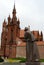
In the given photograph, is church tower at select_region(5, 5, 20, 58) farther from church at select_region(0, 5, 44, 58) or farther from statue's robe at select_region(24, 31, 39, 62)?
statue's robe at select_region(24, 31, 39, 62)

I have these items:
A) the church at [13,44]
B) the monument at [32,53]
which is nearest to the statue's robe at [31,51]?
the monument at [32,53]

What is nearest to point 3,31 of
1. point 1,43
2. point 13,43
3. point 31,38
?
point 1,43

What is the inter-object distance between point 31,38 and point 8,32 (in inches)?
3309

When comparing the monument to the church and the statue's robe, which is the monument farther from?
the church

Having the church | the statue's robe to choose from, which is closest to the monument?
the statue's robe

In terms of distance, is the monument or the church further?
the church

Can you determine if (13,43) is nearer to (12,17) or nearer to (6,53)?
(6,53)

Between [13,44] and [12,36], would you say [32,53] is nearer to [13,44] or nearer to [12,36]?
[13,44]

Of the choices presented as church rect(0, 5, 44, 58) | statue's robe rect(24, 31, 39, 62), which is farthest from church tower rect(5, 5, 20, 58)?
statue's robe rect(24, 31, 39, 62)

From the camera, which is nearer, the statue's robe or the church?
the statue's robe

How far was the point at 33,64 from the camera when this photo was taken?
9.97 meters

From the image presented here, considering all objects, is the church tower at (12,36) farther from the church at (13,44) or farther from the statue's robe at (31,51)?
the statue's robe at (31,51)

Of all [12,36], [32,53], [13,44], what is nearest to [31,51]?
[32,53]

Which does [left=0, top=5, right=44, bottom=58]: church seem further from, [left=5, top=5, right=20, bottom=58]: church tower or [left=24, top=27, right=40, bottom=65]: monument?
[left=24, top=27, right=40, bottom=65]: monument
